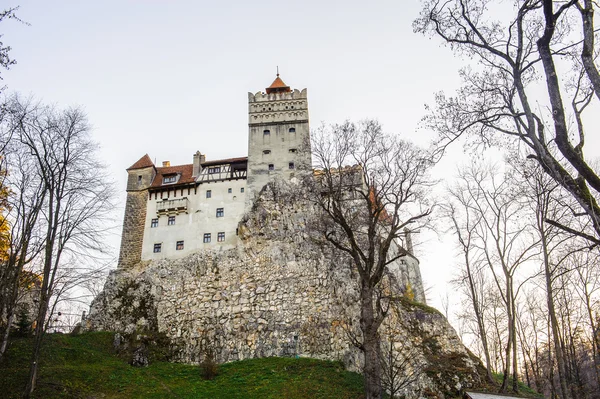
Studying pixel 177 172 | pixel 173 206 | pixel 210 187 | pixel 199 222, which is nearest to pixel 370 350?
pixel 199 222

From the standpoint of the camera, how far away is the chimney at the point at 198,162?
40062 mm

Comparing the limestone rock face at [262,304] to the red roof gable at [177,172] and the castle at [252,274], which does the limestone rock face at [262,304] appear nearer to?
the castle at [252,274]

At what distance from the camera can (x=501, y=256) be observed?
70.5 feet

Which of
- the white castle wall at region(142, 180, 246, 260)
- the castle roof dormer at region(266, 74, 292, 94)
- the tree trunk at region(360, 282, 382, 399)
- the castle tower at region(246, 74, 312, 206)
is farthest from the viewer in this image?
the castle roof dormer at region(266, 74, 292, 94)

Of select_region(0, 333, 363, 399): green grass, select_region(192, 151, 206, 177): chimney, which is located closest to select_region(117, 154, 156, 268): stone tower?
select_region(192, 151, 206, 177): chimney

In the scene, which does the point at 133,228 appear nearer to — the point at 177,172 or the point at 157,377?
the point at 177,172

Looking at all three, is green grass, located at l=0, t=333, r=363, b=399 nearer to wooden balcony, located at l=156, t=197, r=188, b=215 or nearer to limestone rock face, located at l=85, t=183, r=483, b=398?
limestone rock face, located at l=85, t=183, r=483, b=398

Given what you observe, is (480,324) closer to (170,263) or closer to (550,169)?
(550,169)

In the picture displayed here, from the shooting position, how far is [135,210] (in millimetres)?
38625

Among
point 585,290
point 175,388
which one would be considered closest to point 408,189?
point 585,290

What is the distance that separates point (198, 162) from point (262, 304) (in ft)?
51.5

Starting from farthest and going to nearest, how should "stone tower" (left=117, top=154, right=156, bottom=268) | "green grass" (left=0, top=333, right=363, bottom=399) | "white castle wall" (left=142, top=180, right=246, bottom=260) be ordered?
"stone tower" (left=117, top=154, right=156, bottom=268)
"white castle wall" (left=142, top=180, right=246, bottom=260)
"green grass" (left=0, top=333, right=363, bottom=399)

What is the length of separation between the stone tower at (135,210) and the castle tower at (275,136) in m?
9.57

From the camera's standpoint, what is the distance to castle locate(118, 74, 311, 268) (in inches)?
1444
